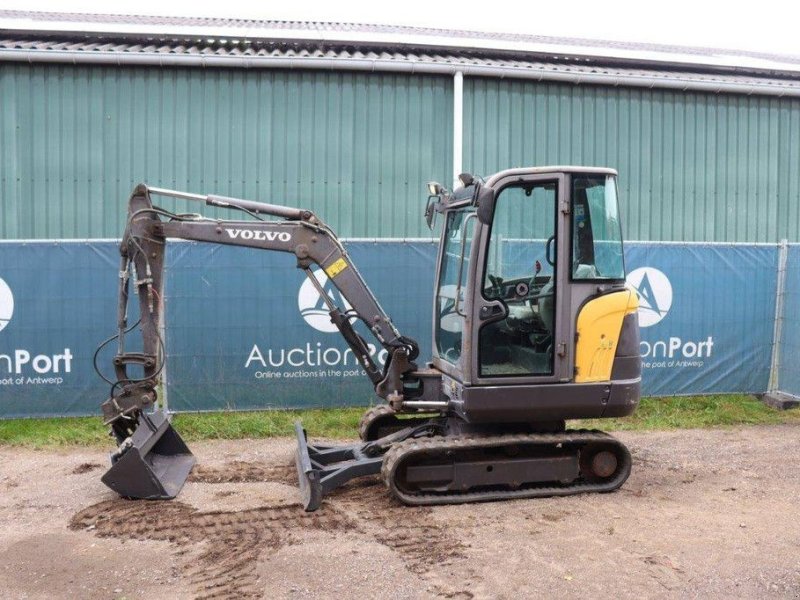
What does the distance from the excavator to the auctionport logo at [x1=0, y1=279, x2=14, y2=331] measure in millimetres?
3311

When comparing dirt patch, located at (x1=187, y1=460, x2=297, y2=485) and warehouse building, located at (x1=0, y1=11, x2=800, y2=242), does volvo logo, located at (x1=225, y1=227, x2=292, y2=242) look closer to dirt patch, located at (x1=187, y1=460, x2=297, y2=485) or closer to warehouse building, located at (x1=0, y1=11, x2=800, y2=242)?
dirt patch, located at (x1=187, y1=460, x2=297, y2=485)

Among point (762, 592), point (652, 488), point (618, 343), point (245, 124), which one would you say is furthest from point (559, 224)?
point (245, 124)

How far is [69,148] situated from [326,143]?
11.6ft

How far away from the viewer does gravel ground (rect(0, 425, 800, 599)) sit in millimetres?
5246

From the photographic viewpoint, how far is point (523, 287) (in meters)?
6.88

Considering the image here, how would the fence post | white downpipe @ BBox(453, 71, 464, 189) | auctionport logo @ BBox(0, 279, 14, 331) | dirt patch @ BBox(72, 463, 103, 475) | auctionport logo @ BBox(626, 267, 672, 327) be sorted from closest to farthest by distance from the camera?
dirt patch @ BBox(72, 463, 103, 475), auctionport logo @ BBox(0, 279, 14, 331), auctionport logo @ BBox(626, 267, 672, 327), the fence post, white downpipe @ BBox(453, 71, 464, 189)

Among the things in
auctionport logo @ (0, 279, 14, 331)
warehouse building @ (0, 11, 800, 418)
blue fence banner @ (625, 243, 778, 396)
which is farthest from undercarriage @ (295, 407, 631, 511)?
auctionport logo @ (0, 279, 14, 331)

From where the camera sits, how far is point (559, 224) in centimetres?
680

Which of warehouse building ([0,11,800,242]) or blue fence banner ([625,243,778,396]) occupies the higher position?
warehouse building ([0,11,800,242])

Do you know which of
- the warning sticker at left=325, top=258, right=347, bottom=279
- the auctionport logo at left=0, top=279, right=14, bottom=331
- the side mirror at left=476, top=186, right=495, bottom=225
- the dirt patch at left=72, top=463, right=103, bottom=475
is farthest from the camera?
the auctionport logo at left=0, top=279, right=14, bottom=331

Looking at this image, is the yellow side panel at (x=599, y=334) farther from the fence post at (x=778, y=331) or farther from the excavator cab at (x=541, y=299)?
the fence post at (x=778, y=331)

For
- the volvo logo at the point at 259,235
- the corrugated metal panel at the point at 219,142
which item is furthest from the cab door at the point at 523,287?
the corrugated metal panel at the point at 219,142

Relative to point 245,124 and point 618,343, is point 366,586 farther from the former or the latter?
point 245,124

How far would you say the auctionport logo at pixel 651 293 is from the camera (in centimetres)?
1074
